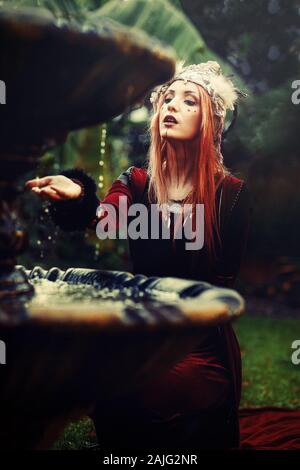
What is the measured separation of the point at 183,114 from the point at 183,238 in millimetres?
552

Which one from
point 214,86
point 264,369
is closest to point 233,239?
point 214,86

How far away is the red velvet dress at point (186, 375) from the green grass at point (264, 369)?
645mm

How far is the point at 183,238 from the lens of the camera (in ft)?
8.59

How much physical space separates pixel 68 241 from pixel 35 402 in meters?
4.42

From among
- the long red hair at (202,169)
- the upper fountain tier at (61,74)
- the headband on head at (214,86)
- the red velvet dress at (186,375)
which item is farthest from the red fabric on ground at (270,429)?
the upper fountain tier at (61,74)

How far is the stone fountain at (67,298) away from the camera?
1435mm

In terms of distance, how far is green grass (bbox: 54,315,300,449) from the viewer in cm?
333

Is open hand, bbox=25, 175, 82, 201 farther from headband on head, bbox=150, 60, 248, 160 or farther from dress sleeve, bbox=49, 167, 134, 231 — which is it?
headband on head, bbox=150, 60, 248, 160

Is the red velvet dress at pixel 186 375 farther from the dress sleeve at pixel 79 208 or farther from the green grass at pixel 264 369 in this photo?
the green grass at pixel 264 369

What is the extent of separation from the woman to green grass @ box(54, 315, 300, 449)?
2.26ft

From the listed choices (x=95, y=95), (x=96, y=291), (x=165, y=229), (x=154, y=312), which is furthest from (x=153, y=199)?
(x=154, y=312)

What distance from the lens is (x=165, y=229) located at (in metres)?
2.66

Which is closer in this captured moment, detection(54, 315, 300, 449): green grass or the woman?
the woman

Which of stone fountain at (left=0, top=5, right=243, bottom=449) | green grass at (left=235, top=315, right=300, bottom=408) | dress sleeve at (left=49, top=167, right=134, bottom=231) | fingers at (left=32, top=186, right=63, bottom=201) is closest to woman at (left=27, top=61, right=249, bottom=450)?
dress sleeve at (left=49, top=167, right=134, bottom=231)
